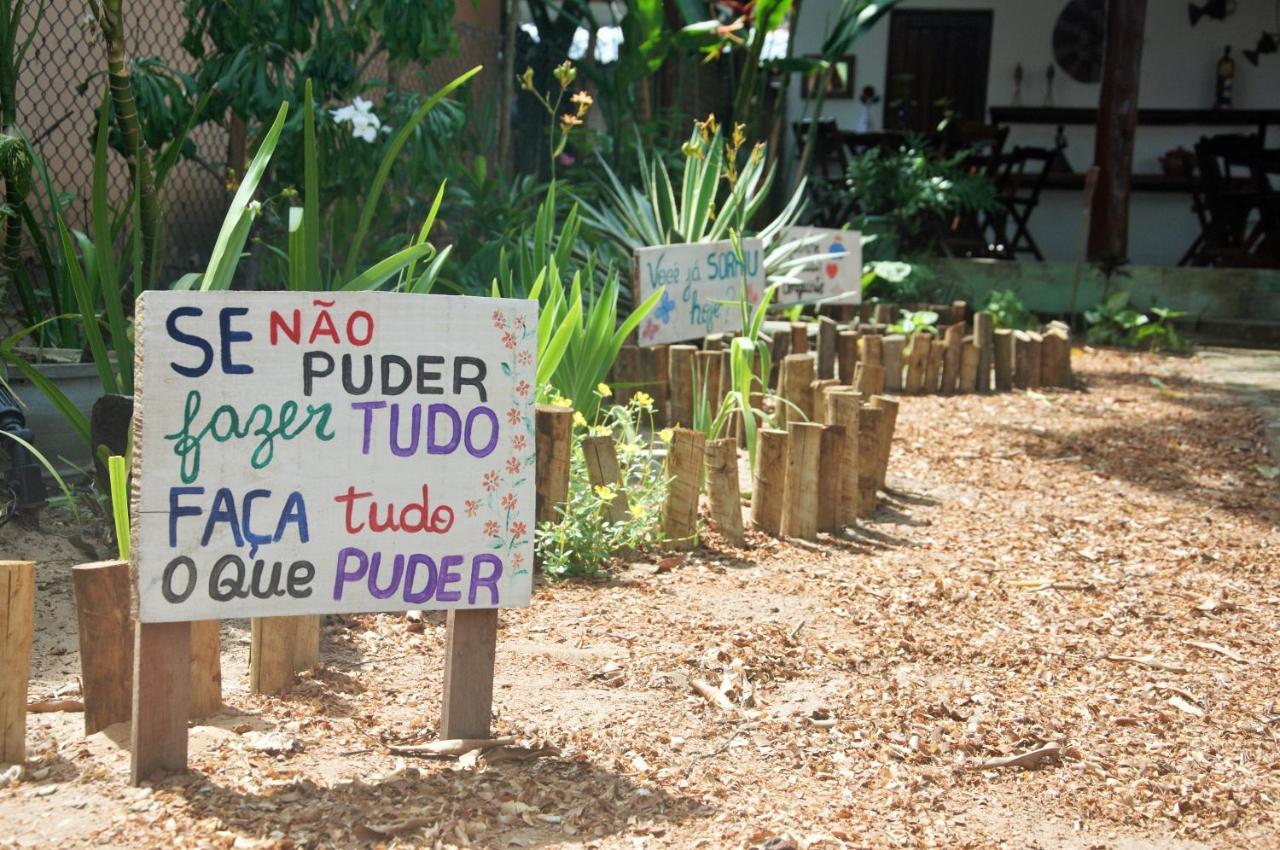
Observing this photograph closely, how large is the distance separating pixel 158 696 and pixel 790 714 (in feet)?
3.97

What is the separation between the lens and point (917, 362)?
6.62m

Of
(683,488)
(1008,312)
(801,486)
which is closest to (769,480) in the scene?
(801,486)

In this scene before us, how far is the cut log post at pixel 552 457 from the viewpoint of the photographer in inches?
135

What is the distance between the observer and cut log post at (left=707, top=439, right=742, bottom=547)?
3.79 metres

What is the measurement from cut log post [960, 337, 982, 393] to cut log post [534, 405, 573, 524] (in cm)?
382

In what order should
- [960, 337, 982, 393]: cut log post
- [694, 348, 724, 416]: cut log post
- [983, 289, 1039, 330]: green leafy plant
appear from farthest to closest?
[983, 289, 1039, 330]: green leafy plant, [960, 337, 982, 393]: cut log post, [694, 348, 724, 416]: cut log post

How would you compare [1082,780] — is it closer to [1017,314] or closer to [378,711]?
[378,711]

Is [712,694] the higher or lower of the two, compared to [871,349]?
lower

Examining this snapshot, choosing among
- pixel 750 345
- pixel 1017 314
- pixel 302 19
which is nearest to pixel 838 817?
pixel 750 345

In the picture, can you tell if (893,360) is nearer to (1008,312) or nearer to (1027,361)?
(1027,361)

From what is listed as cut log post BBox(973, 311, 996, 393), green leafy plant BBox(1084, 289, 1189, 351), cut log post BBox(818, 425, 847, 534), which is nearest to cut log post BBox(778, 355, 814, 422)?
cut log post BBox(818, 425, 847, 534)

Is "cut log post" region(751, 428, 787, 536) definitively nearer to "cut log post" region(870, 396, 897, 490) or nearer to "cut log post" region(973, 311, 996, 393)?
"cut log post" region(870, 396, 897, 490)

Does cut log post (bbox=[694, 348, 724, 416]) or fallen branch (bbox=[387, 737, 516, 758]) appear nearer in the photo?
fallen branch (bbox=[387, 737, 516, 758])

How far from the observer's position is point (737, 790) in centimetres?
228
